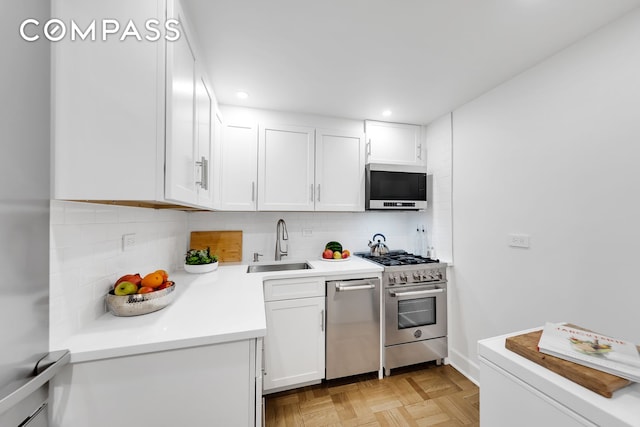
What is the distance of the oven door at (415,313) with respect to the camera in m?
2.17

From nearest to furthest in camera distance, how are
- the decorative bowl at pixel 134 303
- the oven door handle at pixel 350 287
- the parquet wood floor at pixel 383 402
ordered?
the decorative bowl at pixel 134 303, the parquet wood floor at pixel 383 402, the oven door handle at pixel 350 287

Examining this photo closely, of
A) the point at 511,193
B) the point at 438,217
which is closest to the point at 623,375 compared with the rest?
the point at 511,193

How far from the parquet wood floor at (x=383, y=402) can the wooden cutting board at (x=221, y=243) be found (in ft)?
4.07

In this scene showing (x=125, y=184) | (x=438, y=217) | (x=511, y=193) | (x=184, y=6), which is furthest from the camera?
(x=438, y=217)

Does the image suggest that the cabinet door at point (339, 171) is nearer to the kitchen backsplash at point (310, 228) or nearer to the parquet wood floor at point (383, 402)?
the kitchen backsplash at point (310, 228)

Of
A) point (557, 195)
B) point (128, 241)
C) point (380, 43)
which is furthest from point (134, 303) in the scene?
point (557, 195)

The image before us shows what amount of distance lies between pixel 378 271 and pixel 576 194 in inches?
54.5

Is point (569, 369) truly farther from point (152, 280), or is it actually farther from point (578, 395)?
point (152, 280)

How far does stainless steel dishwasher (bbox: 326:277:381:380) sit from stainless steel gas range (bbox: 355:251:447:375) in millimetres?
110

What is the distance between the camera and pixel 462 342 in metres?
2.25

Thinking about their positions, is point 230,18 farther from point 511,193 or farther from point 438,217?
point 438,217

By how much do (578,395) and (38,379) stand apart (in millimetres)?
1501

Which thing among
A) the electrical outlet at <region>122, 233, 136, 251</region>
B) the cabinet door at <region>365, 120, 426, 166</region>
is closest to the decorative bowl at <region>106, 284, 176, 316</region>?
the electrical outlet at <region>122, 233, 136, 251</region>

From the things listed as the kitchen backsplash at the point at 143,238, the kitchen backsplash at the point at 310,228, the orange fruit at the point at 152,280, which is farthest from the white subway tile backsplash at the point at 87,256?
the kitchen backsplash at the point at 310,228
